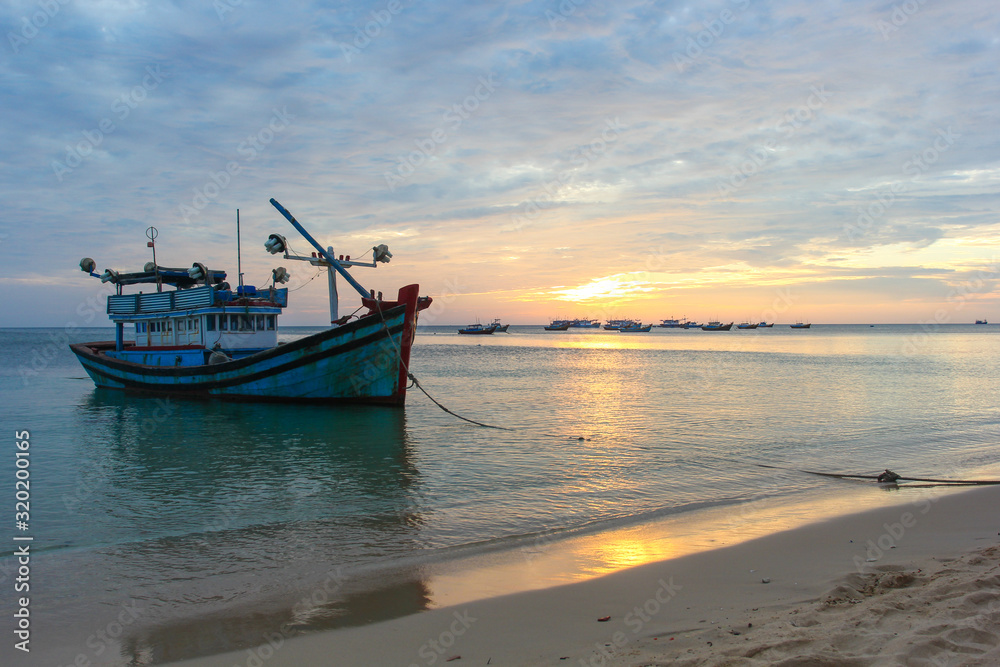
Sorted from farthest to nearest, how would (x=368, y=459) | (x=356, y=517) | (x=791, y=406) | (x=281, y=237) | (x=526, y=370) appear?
1. (x=526, y=370)
2. (x=791, y=406)
3. (x=281, y=237)
4. (x=368, y=459)
5. (x=356, y=517)

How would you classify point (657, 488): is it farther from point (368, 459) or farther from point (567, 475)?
point (368, 459)

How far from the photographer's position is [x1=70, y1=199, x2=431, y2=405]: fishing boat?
19578 millimetres

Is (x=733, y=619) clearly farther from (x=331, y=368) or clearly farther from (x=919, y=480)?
(x=331, y=368)

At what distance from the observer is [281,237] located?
1970 cm

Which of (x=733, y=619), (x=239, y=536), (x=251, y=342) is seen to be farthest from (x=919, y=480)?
(x=251, y=342)

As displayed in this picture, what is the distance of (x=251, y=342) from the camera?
2259cm

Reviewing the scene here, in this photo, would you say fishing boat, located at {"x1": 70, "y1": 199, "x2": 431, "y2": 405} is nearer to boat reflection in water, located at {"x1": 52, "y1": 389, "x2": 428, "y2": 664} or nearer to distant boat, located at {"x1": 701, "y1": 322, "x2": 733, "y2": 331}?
boat reflection in water, located at {"x1": 52, "y1": 389, "x2": 428, "y2": 664}

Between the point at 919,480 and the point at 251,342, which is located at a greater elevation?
the point at 251,342

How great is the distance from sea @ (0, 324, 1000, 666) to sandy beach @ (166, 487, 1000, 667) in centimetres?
42

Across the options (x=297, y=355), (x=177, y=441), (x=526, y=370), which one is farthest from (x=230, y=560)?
(x=526, y=370)

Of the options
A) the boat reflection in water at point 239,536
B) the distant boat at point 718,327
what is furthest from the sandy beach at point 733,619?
the distant boat at point 718,327

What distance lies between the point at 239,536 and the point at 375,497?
102 inches

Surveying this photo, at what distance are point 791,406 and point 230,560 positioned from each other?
20.5 metres

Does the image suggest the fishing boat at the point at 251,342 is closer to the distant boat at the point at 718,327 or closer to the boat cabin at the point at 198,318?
the boat cabin at the point at 198,318
